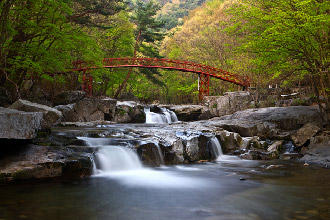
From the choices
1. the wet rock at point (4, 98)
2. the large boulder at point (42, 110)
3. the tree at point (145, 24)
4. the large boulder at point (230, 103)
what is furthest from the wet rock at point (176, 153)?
the tree at point (145, 24)

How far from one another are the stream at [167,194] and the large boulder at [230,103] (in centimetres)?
1553

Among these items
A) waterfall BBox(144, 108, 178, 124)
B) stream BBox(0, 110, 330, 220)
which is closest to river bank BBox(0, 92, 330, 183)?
stream BBox(0, 110, 330, 220)

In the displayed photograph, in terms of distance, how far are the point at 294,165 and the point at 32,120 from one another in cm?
853

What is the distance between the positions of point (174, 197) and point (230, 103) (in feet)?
65.7

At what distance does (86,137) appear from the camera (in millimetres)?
9188

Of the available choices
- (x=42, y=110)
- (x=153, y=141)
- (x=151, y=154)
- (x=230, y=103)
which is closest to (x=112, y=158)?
(x=151, y=154)

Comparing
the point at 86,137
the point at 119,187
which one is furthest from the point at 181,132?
the point at 119,187

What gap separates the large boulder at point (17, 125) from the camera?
5.52 m

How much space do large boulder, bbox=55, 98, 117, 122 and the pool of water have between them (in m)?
11.4

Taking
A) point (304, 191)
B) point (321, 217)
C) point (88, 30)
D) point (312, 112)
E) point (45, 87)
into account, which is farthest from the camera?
point (88, 30)

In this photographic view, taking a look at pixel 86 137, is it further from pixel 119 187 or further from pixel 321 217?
pixel 321 217

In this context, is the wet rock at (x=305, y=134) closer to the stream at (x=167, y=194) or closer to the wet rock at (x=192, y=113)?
the stream at (x=167, y=194)

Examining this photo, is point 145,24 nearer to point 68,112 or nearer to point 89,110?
point 89,110

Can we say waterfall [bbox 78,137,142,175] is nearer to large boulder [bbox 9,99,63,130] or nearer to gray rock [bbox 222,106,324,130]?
large boulder [bbox 9,99,63,130]
